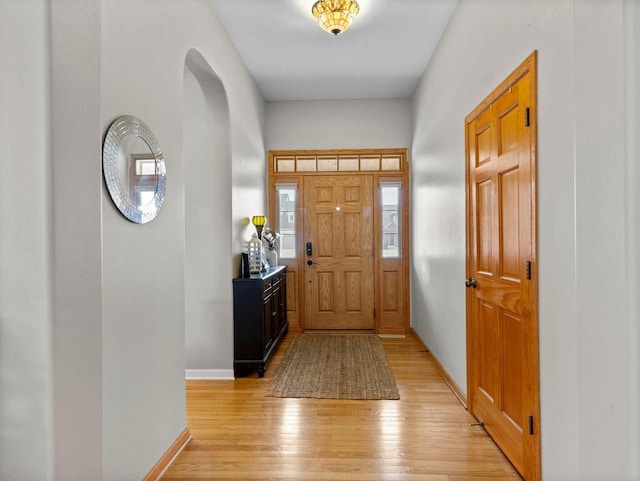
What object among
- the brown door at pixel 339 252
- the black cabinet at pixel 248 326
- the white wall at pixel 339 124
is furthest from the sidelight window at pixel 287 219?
the black cabinet at pixel 248 326

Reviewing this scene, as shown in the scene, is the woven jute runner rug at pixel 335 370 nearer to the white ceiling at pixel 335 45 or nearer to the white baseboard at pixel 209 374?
the white baseboard at pixel 209 374

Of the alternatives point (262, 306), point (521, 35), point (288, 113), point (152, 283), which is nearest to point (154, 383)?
point (152, 283)

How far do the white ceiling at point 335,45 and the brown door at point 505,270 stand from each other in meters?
1.19

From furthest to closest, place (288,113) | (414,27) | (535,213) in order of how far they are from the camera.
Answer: (288,113) → (414,27) → (535,213)

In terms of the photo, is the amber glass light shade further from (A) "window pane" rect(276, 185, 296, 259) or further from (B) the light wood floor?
(B) the light wood floor

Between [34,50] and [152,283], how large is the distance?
3.67 feet

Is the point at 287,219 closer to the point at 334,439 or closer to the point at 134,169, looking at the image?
the point at 334,439

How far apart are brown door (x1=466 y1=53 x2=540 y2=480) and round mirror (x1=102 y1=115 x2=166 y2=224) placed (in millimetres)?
1869

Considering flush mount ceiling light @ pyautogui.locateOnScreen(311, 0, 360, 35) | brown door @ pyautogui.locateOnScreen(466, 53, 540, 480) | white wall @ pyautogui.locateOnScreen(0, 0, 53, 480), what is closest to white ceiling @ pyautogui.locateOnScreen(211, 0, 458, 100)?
flush mount ceiling light @ pyautogui.locateOnScreen(311, 0, 360, 35)

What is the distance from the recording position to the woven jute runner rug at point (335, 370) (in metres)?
3.04

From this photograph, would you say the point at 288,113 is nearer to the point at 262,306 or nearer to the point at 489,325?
the point at 262,306

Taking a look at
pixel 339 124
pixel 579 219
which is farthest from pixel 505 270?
pixel 339 124

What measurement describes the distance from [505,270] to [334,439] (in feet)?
4.78

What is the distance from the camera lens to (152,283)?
194cm
